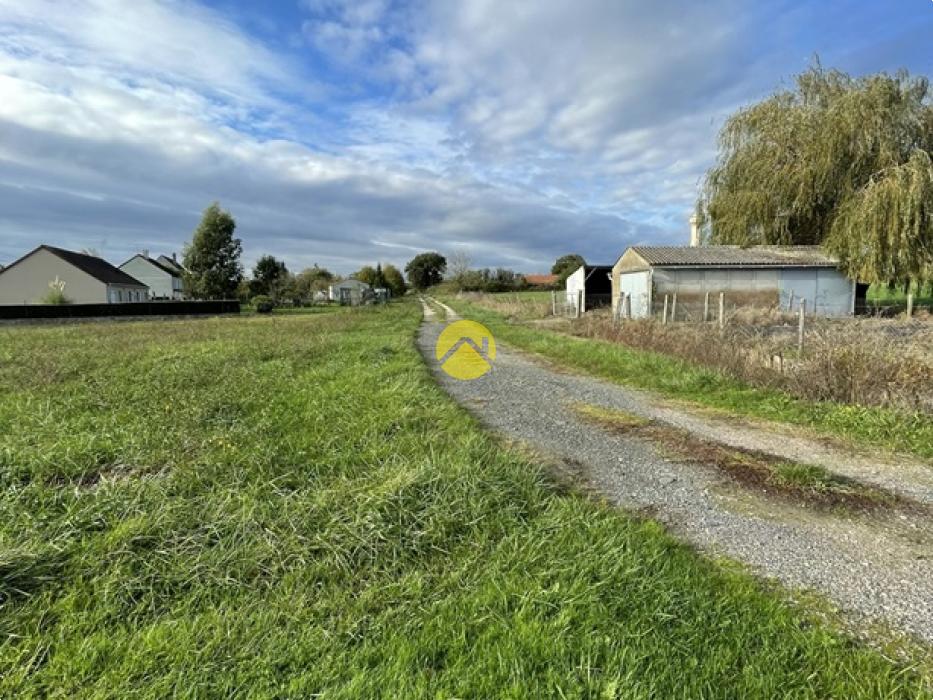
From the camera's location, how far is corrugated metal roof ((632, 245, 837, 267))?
20.5 m

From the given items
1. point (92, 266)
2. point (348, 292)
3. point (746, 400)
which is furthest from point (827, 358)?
point (348, 292)

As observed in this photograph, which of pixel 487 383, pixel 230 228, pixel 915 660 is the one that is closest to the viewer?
pixel 915 660

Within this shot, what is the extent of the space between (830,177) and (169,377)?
2522cm

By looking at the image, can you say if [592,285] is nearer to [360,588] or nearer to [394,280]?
[360,588]

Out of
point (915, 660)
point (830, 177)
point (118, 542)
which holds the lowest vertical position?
point (915, 660)

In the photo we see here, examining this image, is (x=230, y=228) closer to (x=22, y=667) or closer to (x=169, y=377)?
(x=169, y=377)

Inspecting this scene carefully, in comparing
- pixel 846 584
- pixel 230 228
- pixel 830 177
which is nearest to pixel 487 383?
pixel 846 584

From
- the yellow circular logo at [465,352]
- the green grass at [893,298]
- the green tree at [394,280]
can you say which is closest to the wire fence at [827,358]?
the yellow circular logo at [465,352]

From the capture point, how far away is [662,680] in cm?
189

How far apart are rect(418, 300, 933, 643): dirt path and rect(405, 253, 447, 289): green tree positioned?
333 ft

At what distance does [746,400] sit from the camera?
6.75 metres

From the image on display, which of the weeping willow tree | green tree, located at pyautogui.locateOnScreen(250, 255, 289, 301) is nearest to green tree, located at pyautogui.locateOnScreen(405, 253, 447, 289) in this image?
green tree, located at pyautogui.locateOnScreen(250, 255, 289, 301)

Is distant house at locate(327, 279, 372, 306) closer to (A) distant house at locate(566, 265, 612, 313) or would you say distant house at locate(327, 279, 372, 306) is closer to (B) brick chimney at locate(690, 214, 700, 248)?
(A) distant house at locate(566, 265, 612, 313)

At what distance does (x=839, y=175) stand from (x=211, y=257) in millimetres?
45729
